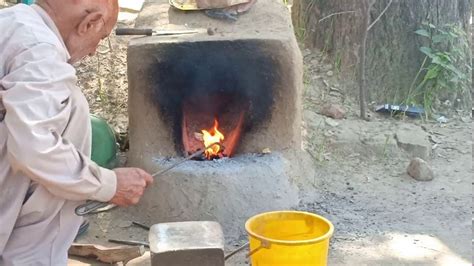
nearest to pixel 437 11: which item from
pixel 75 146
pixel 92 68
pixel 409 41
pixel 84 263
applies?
pixel 409 41

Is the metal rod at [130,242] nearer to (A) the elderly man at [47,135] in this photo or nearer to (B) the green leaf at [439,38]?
(A) the elderly man at [47,135]

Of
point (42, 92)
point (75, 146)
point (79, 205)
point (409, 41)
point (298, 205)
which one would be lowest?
point (298, 205)

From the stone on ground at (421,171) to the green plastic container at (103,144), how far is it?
1.77 m

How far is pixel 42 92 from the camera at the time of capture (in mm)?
2641

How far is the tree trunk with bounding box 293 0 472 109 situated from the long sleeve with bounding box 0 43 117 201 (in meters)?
3.60

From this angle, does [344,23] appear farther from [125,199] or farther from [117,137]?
[125,199]

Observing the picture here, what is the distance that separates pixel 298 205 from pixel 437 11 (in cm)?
211

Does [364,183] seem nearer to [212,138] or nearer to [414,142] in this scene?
[414,142]

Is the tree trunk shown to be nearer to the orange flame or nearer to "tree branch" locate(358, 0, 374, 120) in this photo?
"tree branch" locate(358, 0, 374, 120)

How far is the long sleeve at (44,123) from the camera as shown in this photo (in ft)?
8.60

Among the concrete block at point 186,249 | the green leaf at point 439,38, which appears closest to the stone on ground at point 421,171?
the green leaf at point 439,38

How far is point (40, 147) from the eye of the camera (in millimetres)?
2621

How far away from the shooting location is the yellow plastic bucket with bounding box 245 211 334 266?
131 inches

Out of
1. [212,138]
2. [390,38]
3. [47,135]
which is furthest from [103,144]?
[390,38]
